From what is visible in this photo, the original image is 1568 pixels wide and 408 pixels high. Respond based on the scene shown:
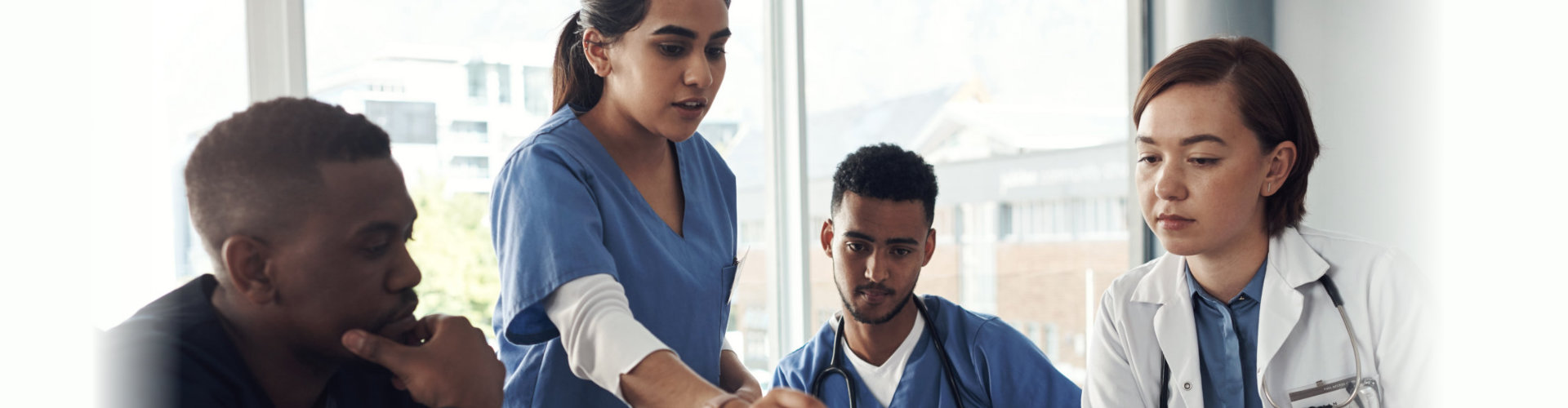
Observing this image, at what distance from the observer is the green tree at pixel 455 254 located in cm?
233

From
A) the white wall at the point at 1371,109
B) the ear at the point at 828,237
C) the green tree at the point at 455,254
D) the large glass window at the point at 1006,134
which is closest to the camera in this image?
the ear at the point at 828,237

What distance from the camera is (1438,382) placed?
4.29ft

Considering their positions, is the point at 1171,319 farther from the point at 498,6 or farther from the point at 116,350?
the point at 498,6

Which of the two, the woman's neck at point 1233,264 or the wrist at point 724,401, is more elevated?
the woman's neck at point 1233,264

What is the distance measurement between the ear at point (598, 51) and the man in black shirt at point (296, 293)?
34cm

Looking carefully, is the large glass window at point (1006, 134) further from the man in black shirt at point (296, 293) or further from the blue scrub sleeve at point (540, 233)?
the man in black shirt at point (296, 293)

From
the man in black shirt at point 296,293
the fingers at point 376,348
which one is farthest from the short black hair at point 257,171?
the fingers at point 376,348

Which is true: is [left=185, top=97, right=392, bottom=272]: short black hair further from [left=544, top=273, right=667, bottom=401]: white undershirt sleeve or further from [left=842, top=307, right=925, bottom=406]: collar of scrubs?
[left=842, top=307, right=925, bottom=406]: collar of scrubs

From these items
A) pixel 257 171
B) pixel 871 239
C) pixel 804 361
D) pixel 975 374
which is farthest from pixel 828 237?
pixel 257 171

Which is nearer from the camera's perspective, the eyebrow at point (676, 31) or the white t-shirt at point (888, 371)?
the eyebrow at point (676, 31)

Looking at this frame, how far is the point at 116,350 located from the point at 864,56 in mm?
2371

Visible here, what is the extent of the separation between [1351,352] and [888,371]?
2.42 feet

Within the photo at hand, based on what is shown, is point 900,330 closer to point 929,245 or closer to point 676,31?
point 929,245

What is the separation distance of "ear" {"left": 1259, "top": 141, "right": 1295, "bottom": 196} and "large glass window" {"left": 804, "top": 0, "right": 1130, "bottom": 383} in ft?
5.34
